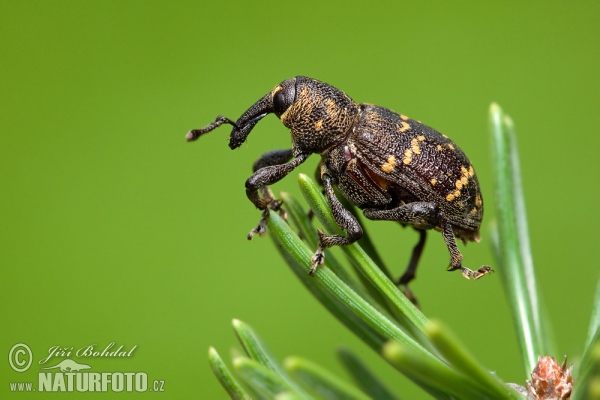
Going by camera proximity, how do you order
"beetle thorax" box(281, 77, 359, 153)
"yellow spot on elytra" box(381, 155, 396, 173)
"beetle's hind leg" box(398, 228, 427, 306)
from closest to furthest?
"beetle's hind leg" box(398, 228, 427, 306) → "yellow spot on elytra" box(381, 155, 396, 173) → "beetle thorax" box(281, 77, 359, 153)

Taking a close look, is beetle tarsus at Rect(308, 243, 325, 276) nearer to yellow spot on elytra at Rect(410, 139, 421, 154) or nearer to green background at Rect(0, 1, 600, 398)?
yellow spot on elytra at Rect(410, 139, 421, 154)

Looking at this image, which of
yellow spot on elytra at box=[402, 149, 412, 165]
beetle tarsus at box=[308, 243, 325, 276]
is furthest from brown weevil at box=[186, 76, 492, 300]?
beetle tarsus at box=[308, 243, 325, 276]

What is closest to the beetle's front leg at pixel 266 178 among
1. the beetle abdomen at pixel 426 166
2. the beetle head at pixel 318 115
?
the beetle head at pixel 318 115

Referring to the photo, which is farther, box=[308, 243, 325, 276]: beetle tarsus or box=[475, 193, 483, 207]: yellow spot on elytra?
box=[475, 193, 483, 207]: yellow spot on elytra

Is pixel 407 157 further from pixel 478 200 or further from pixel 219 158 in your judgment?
pixel 219 158

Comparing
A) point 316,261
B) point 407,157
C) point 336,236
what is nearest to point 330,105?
point 407,157

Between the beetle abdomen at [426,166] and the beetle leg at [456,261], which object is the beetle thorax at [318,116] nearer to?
the beetle abdomen at [426,166]

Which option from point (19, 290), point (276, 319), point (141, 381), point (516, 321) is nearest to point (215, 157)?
point (276, 319)
